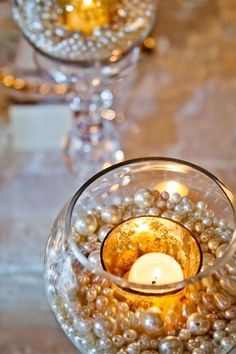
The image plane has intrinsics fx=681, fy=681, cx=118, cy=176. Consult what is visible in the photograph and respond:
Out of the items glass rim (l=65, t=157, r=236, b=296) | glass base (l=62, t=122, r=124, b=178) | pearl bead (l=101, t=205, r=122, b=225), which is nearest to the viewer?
glass rim (l=65, t=157, r=236, b=296)

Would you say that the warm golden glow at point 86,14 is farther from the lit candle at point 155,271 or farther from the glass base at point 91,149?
the lit candle at point 155,271

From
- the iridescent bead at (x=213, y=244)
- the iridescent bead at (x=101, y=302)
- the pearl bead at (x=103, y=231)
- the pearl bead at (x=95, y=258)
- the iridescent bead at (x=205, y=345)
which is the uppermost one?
the pearl bead at (x=103, y=231)

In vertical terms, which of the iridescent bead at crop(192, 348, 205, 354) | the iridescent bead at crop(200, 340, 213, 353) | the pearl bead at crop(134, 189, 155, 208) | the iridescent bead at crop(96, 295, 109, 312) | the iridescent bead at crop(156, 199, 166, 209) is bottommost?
the iridescent bead at crop(192, 348, 205, 354)

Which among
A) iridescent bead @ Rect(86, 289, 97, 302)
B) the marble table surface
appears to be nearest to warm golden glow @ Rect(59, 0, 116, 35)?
the marble table surface

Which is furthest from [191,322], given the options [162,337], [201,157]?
[201,157]

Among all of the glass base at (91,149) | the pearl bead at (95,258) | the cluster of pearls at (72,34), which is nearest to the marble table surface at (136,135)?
the glass base at (91,149)

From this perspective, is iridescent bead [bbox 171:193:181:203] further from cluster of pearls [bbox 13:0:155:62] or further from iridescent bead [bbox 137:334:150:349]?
cluster of pearls [bbox 13:0:155:62]
